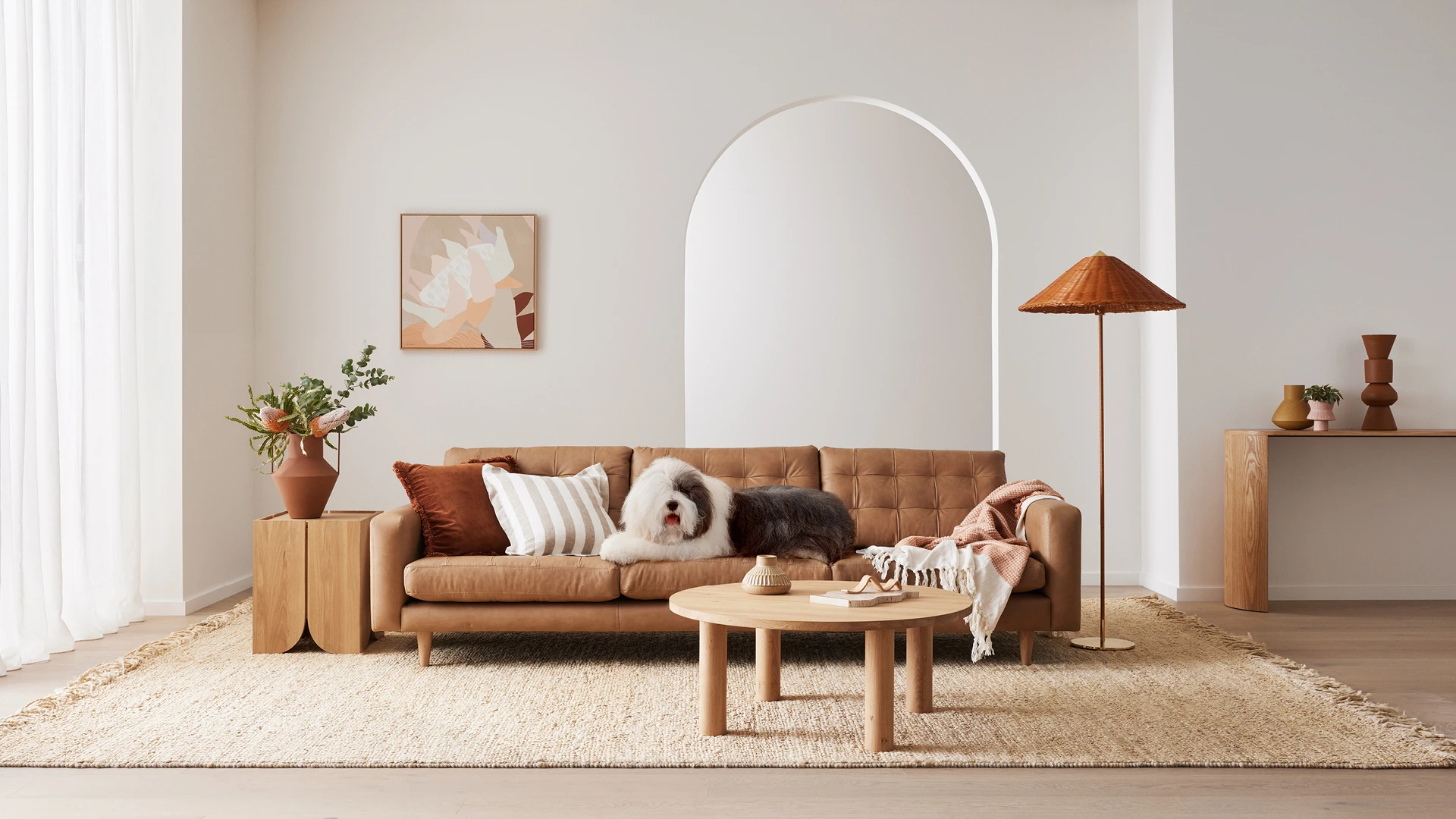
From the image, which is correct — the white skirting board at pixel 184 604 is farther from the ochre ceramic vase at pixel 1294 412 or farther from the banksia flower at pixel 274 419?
the ochre ceramic vase at pixel 1294 412

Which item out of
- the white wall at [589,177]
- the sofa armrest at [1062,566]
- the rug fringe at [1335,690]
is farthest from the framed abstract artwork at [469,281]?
the rug fringe at [1335,690]

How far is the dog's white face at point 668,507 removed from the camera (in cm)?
360

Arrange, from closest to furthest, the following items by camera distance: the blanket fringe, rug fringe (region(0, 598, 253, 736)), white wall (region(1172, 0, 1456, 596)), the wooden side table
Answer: rug fringe (region(0, 598, 253, 736)) → the blanket fringe → the wooden side table → white wall (region(1172, 0, 1456, 596))

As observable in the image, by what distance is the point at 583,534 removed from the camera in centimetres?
389

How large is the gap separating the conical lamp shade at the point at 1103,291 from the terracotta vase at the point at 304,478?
2.74 metres

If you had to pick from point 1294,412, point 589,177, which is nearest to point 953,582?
point 1294,412

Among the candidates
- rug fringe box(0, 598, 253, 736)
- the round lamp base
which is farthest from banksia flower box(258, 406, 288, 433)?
the round lamp base

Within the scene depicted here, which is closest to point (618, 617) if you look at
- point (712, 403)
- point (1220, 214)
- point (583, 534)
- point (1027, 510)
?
point (583, 534)

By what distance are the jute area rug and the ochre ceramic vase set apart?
1270mm

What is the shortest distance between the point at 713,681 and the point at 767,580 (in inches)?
13.8

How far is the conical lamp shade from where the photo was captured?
3.86 m

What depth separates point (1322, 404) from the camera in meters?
4.71

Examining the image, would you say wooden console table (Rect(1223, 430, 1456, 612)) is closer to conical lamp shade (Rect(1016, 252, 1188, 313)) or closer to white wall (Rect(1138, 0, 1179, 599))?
white wall (Rect(1138, 0, 1179, 599))

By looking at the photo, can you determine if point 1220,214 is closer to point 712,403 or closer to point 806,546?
point 806,546
